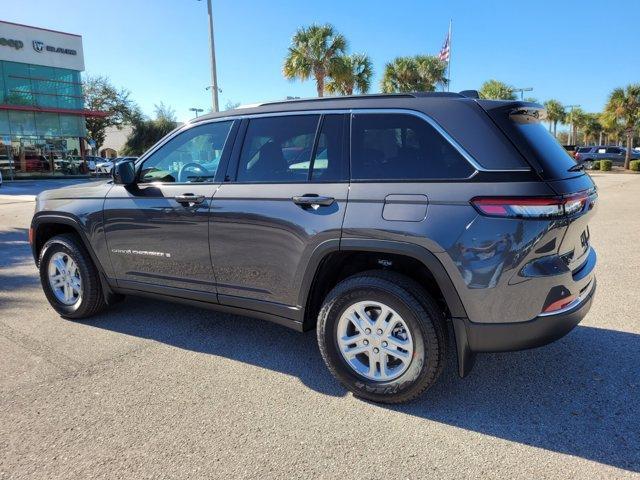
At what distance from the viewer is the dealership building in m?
30.7

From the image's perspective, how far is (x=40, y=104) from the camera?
3231 centimetres

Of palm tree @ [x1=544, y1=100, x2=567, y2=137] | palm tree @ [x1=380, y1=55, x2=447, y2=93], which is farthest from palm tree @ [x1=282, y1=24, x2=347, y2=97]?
palm tree @ [x1=544, y1=100, x2=567, y2=137]

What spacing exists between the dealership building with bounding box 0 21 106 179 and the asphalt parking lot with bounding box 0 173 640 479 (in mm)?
31631

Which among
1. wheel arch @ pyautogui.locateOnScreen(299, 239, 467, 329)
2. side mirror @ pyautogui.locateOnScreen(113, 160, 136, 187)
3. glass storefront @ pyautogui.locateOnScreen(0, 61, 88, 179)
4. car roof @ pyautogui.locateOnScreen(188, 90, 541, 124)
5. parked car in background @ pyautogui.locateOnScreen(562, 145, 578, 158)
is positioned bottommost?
wheel arch @ pyautogui.locateOnScreen(299, 239, 467, 329)

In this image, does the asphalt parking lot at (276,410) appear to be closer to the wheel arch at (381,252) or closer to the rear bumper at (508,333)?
the rear bumper at (508,333)

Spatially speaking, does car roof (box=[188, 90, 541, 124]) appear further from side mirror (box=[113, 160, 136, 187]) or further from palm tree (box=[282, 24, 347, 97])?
palm tree (box=[282, 24, 347, 97])

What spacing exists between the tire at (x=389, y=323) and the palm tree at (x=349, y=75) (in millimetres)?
21969

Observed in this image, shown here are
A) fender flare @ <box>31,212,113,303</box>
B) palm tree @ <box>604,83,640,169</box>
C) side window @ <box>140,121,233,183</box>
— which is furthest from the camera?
palm tree @ <box>604,83,640,169</box>

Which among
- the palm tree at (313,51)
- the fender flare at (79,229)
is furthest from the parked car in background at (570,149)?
the palm tree at (313,51)

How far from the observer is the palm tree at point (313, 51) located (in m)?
24.1

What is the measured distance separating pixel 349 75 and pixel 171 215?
2268 centimetres

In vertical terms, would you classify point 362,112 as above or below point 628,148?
below

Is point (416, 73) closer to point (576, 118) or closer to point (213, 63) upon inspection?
point (213, 63)

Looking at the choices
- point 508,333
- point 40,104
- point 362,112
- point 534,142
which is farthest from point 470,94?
point 40,104
